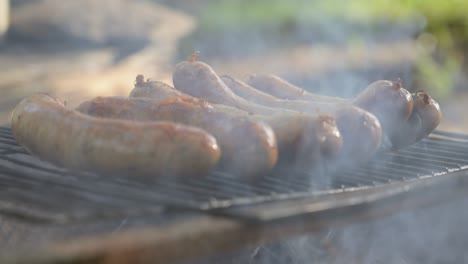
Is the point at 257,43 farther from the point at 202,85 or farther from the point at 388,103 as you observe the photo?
the point at 388,103

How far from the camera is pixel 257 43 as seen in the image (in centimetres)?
1215

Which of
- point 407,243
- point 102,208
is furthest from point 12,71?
point 102,208

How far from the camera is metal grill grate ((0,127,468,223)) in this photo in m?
2.06

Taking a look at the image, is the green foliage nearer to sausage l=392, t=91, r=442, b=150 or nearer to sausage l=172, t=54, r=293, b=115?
sausage l=392, t=91, r=442, b=150

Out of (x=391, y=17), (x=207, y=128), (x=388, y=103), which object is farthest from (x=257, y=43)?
(x=207, y=128)

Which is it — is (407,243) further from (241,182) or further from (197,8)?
(197,8)

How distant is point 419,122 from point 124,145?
4.87 feet

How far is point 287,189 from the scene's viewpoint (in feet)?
7.97

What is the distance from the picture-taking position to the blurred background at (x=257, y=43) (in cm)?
895

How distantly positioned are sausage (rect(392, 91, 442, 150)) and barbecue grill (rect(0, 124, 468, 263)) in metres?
0.16

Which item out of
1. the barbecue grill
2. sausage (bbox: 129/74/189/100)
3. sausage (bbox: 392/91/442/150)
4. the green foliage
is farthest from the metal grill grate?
the green foliage

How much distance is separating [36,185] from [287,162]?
97cm

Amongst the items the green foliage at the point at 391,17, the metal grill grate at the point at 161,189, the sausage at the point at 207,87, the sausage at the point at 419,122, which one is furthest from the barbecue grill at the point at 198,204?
the green foliage at the point at 391,17

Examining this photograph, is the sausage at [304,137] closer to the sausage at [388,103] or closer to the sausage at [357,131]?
the sausage at [357,131]
